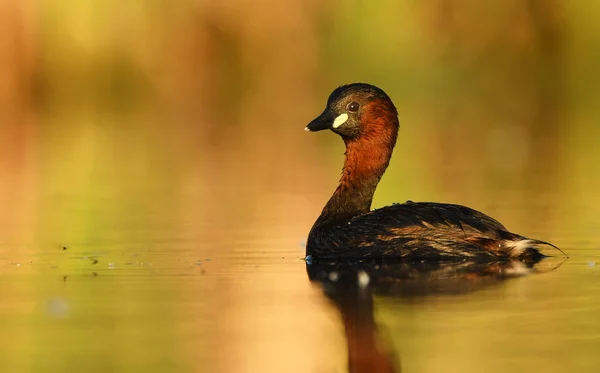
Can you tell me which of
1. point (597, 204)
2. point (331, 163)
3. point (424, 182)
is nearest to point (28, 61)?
point (331, 163)

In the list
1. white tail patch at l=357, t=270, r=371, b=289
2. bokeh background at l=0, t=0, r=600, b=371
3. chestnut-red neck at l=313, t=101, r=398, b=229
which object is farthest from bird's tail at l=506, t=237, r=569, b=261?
chestnut-red neck at l=313, t=101, r=398, b=229

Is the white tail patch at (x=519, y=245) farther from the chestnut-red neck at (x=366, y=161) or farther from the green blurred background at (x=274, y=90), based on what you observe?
the green blurred background at (x=274, y=90)

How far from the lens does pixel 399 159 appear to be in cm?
1973

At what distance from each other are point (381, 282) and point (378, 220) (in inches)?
53.3

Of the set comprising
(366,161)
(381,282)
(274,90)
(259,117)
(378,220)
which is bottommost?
(381,282)

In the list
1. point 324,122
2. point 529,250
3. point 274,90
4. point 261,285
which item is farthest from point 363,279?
point 274,90

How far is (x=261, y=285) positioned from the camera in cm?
948

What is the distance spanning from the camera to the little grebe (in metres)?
10.4

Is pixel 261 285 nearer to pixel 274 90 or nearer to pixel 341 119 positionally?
pixel 341 119

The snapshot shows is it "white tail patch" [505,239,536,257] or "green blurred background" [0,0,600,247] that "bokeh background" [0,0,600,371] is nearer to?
"green blurred background" [0,0,600,247]

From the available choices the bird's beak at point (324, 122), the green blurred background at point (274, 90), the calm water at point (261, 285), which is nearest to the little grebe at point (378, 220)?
the bird's beak at point (324, 122)

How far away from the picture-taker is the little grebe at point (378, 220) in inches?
409

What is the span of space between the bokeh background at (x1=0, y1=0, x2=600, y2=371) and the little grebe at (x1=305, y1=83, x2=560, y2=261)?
488mm

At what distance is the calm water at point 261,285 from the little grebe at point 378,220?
0.32m
